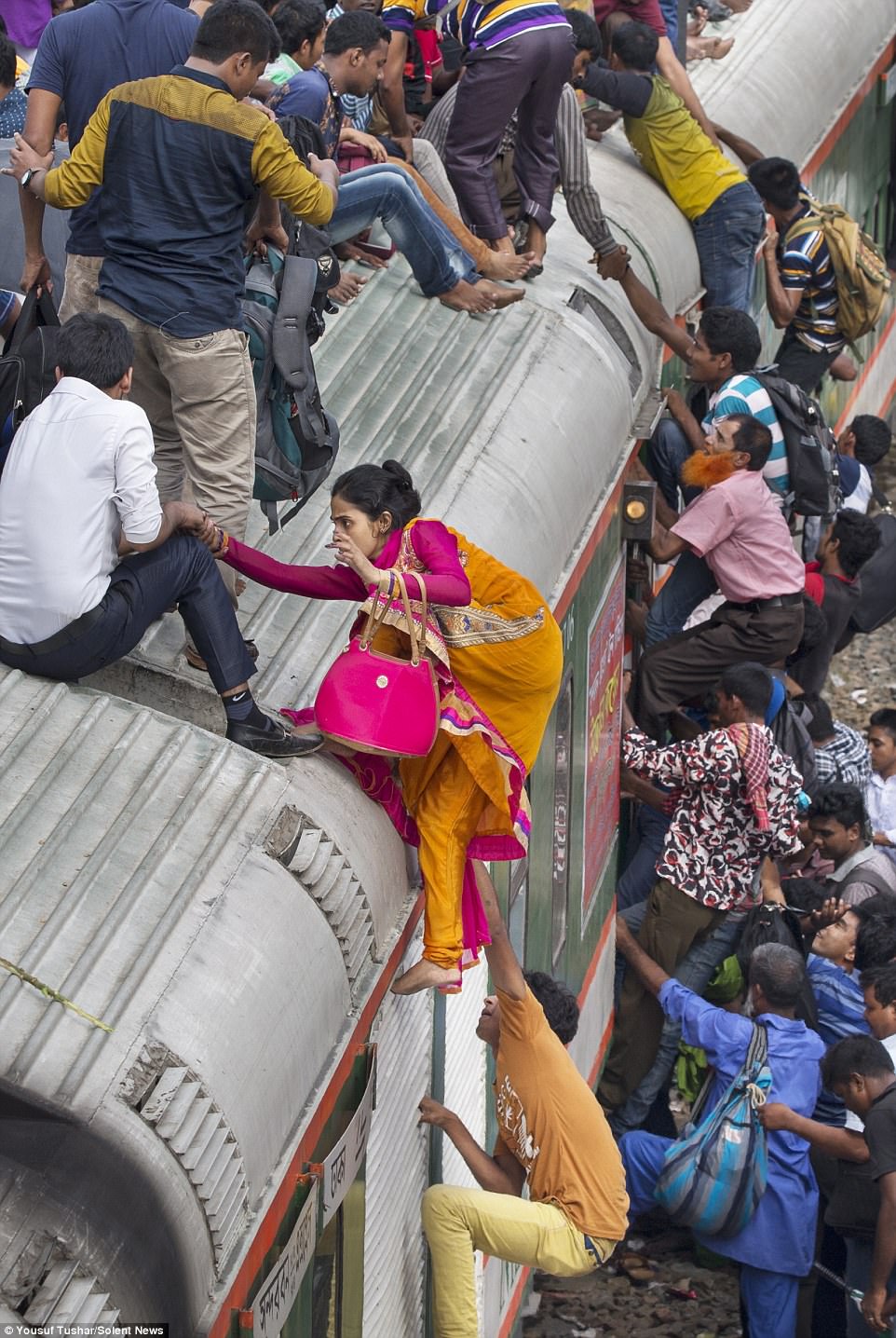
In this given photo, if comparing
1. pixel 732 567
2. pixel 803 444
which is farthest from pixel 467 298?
pixel 803 444

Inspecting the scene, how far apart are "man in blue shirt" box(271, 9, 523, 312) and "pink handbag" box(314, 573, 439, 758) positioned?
183 cm

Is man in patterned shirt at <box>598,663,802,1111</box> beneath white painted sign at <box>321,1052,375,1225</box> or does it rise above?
beneath

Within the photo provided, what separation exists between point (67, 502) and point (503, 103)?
3380mm

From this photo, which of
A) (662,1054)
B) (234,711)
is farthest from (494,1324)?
(234,711)

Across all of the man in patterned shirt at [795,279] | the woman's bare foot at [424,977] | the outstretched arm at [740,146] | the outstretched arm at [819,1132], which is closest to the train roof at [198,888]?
the woman's bare foot at [424,977]

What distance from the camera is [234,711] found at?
12.6ft

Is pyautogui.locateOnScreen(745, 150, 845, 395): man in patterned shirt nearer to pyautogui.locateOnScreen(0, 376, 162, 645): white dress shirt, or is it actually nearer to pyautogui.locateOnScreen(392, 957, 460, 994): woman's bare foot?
pyautogui.locateOnScreen(392, 957, 460, 994): woman's bare foot

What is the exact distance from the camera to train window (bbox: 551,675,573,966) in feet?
21.0

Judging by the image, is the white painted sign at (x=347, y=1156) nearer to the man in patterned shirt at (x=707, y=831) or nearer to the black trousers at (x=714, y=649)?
the man in patterned shirt at (x=707, y=831)

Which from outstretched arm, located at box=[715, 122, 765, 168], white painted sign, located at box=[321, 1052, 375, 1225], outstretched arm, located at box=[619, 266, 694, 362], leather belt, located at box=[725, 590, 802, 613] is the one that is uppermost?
white painted sign, located at box=[321, 1052, 375, 1225]

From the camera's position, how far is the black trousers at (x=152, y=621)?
3625 mm

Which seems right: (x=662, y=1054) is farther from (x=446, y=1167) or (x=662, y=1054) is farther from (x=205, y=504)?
(x=205, y=504)

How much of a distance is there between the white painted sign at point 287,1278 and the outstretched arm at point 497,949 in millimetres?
1009

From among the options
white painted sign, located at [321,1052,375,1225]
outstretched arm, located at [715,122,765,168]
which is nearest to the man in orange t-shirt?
white painted sign, located at [321,1052,375,1225]
